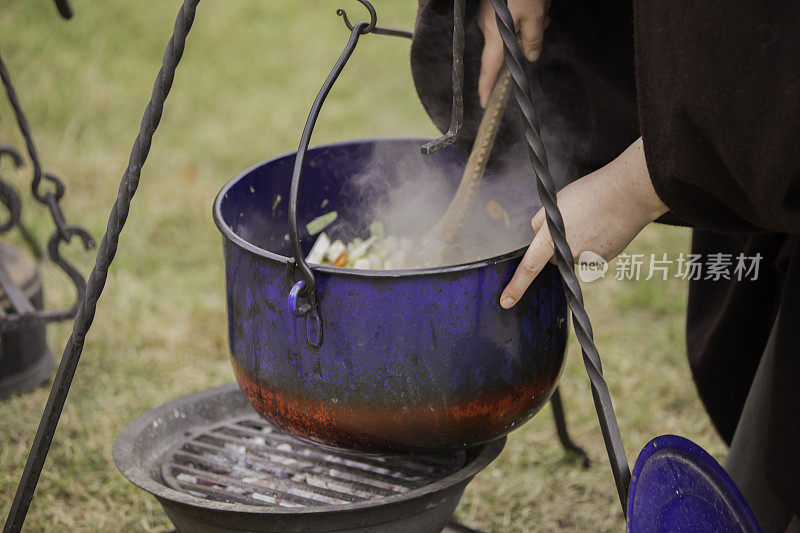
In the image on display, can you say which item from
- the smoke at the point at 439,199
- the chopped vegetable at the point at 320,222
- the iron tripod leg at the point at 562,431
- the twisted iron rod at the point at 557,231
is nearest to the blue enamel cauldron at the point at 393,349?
the twisted iron rod at the point at 557,231

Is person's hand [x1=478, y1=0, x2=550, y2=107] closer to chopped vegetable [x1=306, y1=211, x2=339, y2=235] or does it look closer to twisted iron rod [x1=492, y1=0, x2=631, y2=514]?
twisted iron rod [x1=492, y1=0, x2=631, y2=514]

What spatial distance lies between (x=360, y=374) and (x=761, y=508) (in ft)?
3.56

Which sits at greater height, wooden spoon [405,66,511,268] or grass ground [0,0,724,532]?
wooden spoon [405,66,511,268]

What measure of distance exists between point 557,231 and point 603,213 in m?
0.10

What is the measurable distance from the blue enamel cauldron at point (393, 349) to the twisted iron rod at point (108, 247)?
0.19 m

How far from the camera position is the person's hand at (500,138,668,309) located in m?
1.28

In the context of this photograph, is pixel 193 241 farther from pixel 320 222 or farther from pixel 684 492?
pixel 684 492

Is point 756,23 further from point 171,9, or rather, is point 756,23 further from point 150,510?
point 171,9

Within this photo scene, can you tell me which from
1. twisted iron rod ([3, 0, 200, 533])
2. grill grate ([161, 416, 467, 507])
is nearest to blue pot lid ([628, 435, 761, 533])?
grill grate ([161, 416, 467, 507])

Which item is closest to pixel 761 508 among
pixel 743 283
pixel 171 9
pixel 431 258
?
pixel 743 283

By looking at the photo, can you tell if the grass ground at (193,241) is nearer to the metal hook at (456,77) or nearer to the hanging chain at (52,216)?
the hanging chain at (52,216)

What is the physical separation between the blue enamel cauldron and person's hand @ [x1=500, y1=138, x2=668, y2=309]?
4 cm

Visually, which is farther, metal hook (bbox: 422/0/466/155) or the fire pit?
the fire pit

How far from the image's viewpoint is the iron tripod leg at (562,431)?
229 cm
